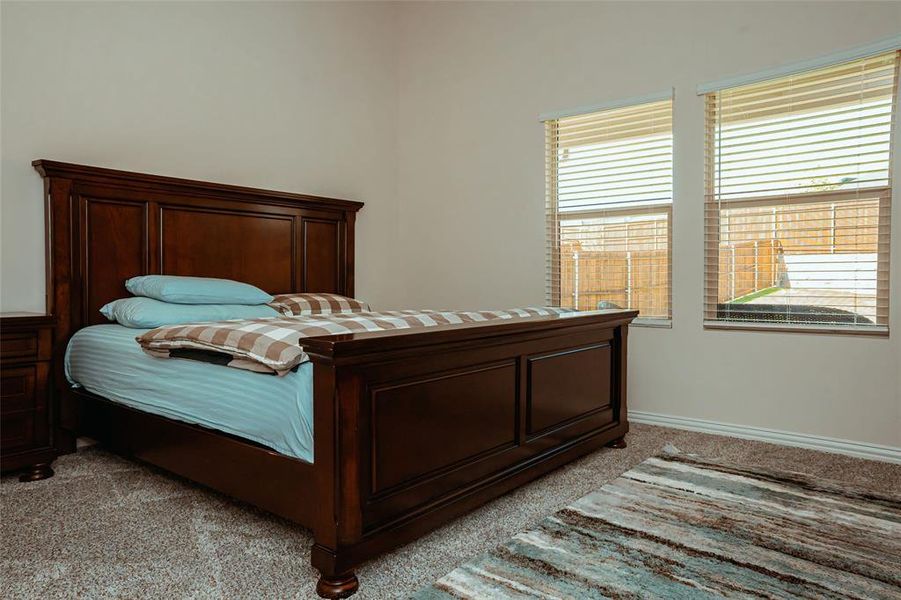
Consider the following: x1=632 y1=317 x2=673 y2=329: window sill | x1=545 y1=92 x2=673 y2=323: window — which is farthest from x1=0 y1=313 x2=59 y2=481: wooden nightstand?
x1=632 y1=317 x2=673 y2=329: window sill

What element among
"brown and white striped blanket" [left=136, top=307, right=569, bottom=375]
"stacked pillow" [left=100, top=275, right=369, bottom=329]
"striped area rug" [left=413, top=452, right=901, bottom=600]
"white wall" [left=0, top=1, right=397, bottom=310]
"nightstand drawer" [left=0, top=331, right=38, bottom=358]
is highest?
"white wall" [left=0, top=1, right=397, bottom=310]

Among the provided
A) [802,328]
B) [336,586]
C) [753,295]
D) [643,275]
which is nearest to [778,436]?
[802,328]

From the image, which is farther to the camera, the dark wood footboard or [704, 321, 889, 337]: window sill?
[704, 321, 889, 337]: window sill

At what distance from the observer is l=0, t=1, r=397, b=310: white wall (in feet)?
9.46

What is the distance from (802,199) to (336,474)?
109 inches

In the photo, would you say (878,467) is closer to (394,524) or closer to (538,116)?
(394,524)

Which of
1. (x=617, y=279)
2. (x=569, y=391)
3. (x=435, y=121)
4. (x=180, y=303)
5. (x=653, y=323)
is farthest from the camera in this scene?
(x=435, y=121)

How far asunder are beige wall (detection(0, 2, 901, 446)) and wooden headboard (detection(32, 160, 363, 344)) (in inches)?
5.7

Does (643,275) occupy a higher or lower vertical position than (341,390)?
higher

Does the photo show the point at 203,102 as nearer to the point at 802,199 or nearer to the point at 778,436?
the point at 802,199

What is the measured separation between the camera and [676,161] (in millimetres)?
3475

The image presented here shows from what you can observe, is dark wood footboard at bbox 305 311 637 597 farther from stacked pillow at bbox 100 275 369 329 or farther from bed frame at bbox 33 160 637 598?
stacked pillow at bbox 100 275 369 329

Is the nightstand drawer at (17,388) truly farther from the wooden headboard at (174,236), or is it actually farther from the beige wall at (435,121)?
the beige wall at (435,121)

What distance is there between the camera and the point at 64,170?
2.89 m
